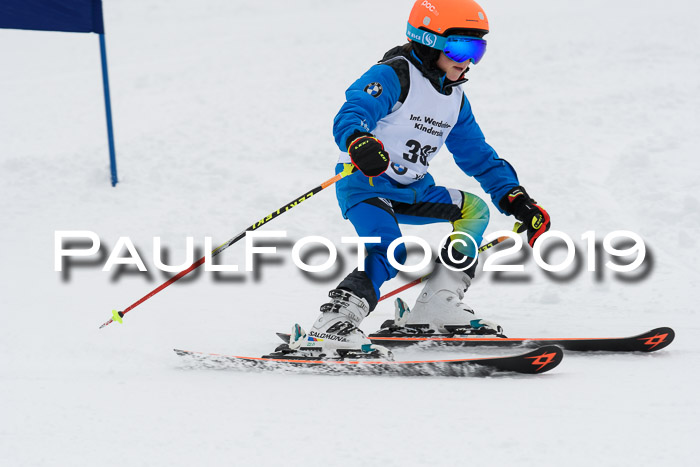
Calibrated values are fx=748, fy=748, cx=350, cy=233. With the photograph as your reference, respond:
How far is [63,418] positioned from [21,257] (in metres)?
3.78

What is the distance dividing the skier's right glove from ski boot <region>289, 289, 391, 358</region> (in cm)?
67

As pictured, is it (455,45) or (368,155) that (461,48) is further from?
(368,155)

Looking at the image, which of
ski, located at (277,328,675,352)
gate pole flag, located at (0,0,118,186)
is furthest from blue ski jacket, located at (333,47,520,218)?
gate pole flag, located at (0,0,118,186)

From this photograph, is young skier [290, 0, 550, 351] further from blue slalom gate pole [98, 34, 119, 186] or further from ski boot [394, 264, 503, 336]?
blue slalom gate pole [98, 34, 119, 186]

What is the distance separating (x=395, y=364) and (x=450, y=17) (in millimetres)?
1771

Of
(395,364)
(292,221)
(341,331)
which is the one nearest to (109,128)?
(292,221)

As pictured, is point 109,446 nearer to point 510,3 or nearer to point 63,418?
point 63,418

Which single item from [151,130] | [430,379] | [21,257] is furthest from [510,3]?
[430,379]

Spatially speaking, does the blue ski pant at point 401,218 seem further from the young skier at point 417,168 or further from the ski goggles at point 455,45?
the ski goggles at point 455,45

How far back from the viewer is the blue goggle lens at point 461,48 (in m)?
3.84

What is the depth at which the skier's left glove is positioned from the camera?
424cm

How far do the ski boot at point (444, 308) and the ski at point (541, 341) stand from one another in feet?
0.16

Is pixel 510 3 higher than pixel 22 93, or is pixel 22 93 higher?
pixel 510 3

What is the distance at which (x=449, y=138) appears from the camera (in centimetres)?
446
